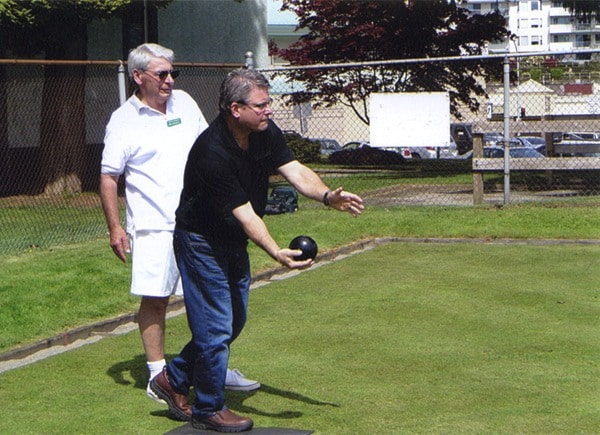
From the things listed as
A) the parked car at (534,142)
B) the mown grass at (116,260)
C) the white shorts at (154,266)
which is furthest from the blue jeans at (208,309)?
the parked car at (534,142)

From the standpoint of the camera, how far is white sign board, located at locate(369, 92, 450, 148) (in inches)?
608

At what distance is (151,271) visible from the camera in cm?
648

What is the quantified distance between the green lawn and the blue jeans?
14.8 inches

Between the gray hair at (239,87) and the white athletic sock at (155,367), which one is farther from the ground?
the gray hair at (239,87)

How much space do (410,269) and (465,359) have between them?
13.6 ft

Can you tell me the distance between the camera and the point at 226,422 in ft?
19.0

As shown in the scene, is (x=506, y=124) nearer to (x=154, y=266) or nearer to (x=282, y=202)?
(x=282, y=202)

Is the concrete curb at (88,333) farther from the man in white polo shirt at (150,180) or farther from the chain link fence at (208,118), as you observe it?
the chain link fence at (208,118)

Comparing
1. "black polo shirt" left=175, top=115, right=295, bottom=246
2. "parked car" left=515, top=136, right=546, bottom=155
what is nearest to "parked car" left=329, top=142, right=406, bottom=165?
"parked car" left=515, top=136, right=546, bottom=155

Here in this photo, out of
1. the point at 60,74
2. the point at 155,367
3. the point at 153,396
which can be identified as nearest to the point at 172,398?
the point at 153,396

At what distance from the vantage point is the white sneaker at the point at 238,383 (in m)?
6.64

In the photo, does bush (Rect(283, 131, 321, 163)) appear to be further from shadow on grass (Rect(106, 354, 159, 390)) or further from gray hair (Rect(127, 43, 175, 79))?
gray hair (Rect(127, 43, 175, 79))

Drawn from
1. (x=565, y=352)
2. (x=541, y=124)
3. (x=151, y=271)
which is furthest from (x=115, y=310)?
(x=541, y=124)

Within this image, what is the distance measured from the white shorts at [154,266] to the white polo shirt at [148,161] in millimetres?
59
